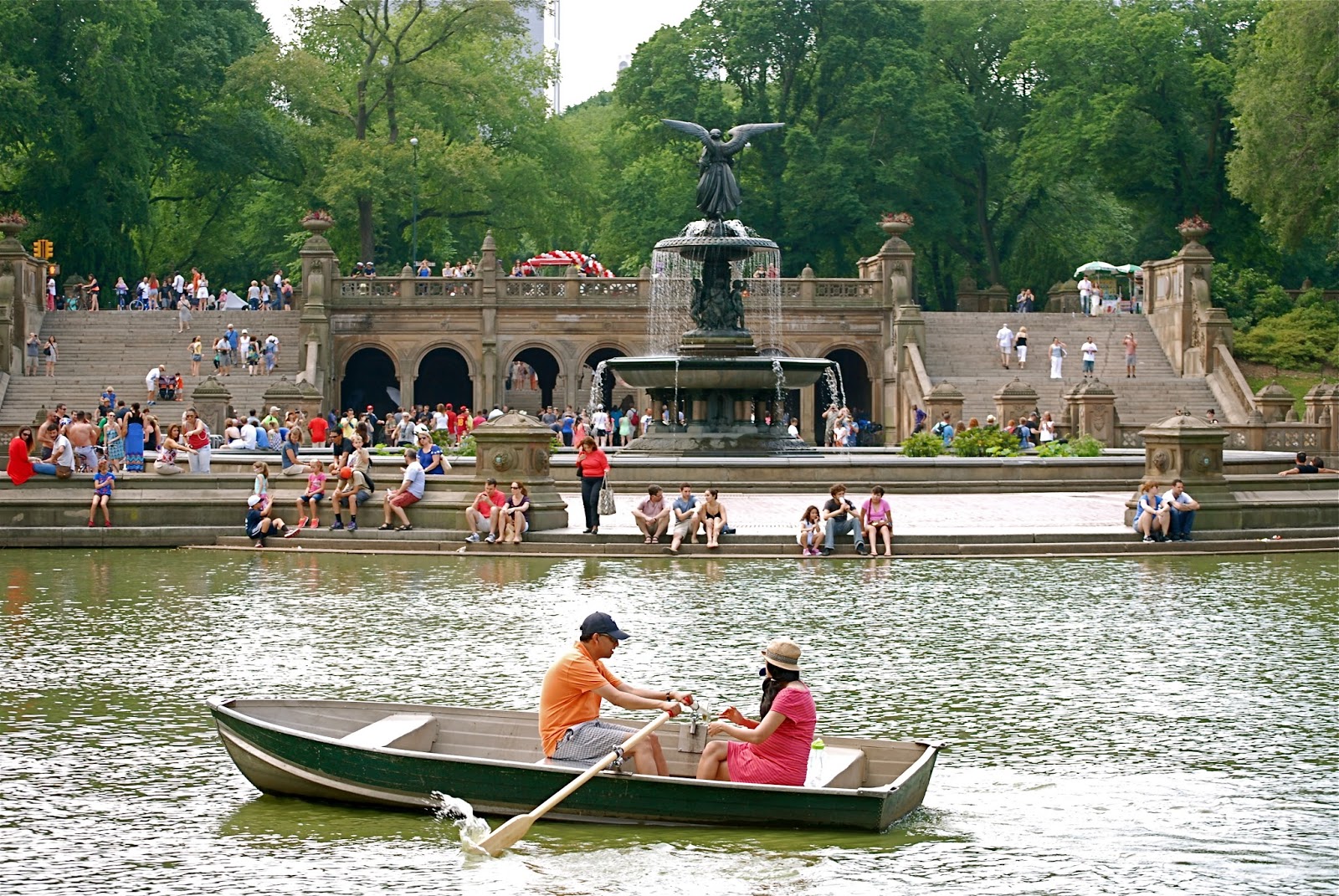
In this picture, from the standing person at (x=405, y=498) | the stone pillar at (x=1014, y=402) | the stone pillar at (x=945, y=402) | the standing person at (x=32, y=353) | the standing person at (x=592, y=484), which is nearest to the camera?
the standing person at (x=592, y=484)

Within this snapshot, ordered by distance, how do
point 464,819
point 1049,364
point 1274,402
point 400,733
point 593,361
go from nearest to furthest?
1. point 464,819
2. point 400,733
3. point 1274,402
4. point 1049,364
5. point 593,361

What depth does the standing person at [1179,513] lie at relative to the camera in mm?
24109

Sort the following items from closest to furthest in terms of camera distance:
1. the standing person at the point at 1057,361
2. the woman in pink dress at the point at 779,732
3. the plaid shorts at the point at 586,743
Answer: the woman in pink dress at the point at 779,732, the plaid shorts at the point at 586,743, the standing person at the point at 1057,361

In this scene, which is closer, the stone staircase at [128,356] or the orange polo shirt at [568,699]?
the orange polo shirt at [568,699]

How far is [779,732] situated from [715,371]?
916 inches

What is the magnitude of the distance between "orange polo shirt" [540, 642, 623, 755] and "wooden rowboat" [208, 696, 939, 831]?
20 cm

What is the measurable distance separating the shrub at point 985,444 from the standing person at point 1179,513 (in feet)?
32.6

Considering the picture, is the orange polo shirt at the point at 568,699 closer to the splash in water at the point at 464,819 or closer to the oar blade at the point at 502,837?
the splash in water at the point at 464,819

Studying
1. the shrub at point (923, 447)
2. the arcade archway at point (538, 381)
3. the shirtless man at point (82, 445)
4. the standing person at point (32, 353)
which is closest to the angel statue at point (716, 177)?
the shrub at point (923, 447)

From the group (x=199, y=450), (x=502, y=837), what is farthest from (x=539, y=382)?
(x=502, y=837)

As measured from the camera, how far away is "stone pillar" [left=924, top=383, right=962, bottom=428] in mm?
45906

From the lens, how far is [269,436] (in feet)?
121

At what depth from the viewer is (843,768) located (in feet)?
34.3

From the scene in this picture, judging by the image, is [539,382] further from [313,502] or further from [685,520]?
[685,520]
